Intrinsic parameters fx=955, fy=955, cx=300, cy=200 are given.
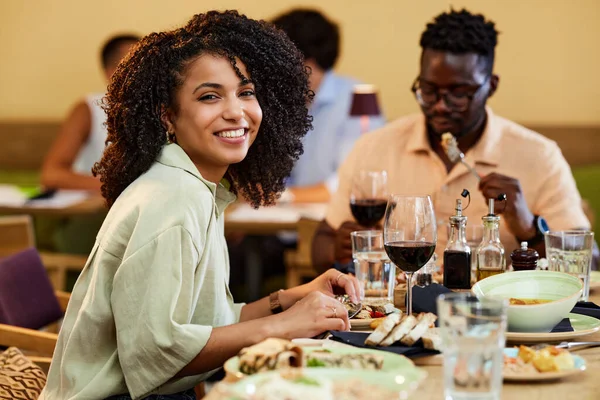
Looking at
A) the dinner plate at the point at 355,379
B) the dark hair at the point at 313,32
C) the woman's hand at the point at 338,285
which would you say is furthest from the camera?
the dark hair at the point at 313,32

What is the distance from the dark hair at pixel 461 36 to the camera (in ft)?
9.37

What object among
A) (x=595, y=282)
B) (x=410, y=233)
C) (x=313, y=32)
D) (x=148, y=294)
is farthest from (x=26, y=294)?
(x=313, y=32)

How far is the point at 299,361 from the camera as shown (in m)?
1.40

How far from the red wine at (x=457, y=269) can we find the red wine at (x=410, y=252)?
22 centimetres

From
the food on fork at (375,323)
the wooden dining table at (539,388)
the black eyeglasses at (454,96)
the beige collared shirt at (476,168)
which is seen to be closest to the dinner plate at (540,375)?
the wooden dining table at (539,388)

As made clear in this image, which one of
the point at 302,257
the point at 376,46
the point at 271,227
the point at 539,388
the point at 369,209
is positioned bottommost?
the point at 302,257

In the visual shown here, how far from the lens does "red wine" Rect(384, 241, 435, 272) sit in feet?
5.83

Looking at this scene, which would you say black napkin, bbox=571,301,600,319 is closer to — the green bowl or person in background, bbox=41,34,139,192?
the green bowl

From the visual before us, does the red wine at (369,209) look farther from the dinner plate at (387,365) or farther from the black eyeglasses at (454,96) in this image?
the dinner plate at (387,365)

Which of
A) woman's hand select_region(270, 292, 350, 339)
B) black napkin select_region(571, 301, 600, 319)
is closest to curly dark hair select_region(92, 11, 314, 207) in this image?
woman's hand select_region(270, 292, 350, 339)

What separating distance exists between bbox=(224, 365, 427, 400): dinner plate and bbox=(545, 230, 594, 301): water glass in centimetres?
80

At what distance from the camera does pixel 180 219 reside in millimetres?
1763

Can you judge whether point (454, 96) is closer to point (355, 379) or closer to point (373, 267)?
point (373, 267)

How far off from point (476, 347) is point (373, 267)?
81 centimetres
